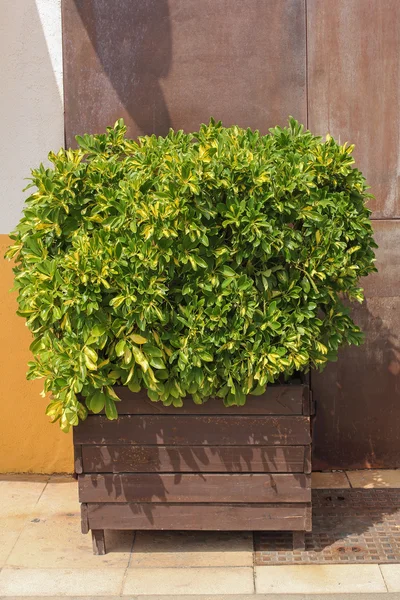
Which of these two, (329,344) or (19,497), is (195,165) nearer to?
(329,344)

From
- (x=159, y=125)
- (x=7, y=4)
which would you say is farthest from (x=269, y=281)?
(x=7, y=4)

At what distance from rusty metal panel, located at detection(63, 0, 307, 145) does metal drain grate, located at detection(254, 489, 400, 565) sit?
8.38 ft

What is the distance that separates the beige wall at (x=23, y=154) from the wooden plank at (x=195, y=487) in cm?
135

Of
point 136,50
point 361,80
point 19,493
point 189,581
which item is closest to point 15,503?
point 19,493

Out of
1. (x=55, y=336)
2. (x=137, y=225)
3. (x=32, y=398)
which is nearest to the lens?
(x=137, y=225)

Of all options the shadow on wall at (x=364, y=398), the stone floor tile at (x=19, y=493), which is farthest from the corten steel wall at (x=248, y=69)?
the stone floor tile at (x=19, y=493)

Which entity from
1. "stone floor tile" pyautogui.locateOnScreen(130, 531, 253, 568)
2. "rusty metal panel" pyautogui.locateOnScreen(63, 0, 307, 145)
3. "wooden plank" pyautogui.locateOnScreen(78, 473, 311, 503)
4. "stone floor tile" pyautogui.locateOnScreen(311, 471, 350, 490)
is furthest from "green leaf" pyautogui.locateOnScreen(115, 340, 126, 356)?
"stone floor tile" pyautogui.locateOnScreen(311, 471, 350, 490)

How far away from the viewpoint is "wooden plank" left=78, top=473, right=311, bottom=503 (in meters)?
4.57

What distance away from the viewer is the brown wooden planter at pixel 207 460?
4.56m

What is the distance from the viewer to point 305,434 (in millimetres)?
4543

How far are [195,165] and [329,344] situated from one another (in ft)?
4.09

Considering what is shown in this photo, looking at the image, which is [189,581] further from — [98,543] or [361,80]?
[361,80]

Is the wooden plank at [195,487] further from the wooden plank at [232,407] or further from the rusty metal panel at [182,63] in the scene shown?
the rusty metal panel at [182,63]

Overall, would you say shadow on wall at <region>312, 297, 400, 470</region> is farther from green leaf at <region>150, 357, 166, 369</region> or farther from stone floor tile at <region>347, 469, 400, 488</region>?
green leaf at <region>150, 357, 166, 369</region>
